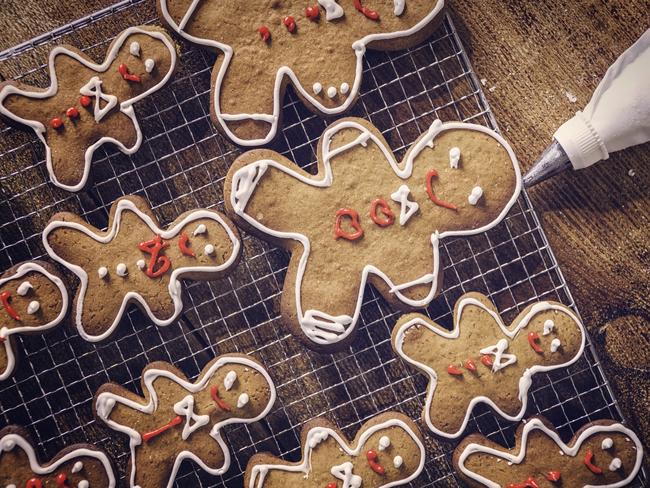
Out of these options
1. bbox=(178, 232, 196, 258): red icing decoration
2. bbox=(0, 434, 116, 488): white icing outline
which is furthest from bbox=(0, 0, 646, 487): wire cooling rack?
bbox=(178, 232, 196, 258): red icing decoration

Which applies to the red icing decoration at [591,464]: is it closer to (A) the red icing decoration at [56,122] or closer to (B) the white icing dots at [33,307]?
(B) the white icing dots at [33,307]

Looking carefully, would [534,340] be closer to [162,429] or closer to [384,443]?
[384,443]

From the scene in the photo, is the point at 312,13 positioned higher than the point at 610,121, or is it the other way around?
the point at 312,13

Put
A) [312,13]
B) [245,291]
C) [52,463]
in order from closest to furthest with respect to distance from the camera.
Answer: [312,13] → [52,463] → [245,291]

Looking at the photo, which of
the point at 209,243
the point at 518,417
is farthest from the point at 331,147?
the point at 518,417

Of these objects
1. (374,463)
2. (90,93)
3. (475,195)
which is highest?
(90,93)

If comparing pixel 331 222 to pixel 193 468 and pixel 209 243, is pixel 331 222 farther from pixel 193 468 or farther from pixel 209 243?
pixel 193 468

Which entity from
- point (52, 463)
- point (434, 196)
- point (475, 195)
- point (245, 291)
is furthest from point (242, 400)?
point (475, 195)
